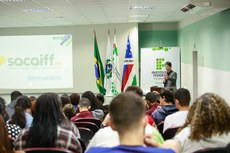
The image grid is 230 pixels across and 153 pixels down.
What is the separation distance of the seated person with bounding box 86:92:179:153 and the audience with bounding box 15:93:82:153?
1198 mm

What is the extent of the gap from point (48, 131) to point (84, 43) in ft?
31.1

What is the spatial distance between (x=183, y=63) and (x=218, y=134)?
9.21 metres

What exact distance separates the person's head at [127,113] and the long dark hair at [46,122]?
1241 mm

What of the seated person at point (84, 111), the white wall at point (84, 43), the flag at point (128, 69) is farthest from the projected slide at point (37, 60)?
the seated person at point (84, 111)

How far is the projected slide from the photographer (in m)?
11.8

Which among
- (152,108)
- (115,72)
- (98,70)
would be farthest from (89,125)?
(115,72)

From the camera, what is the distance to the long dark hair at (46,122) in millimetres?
2557

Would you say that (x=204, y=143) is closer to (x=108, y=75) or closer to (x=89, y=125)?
(x=89, y=125)

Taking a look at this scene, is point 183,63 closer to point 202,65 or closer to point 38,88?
point 202,65

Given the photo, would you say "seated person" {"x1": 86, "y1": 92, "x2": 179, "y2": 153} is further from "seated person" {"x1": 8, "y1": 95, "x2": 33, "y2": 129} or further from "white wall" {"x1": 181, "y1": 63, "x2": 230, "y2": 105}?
"white wall" {"x1": 181, "y1": 63, "x2": 230, "y2": 105}

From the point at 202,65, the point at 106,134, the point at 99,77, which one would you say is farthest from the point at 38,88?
the point at 106,134

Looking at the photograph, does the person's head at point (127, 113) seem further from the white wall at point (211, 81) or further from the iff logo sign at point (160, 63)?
the iff logo sign at point (160, 63)

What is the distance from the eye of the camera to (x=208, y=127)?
85.8 inches

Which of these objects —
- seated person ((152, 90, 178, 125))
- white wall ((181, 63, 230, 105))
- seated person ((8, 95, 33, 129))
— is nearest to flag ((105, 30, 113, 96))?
white wall ((181, 63, 230, 105))
